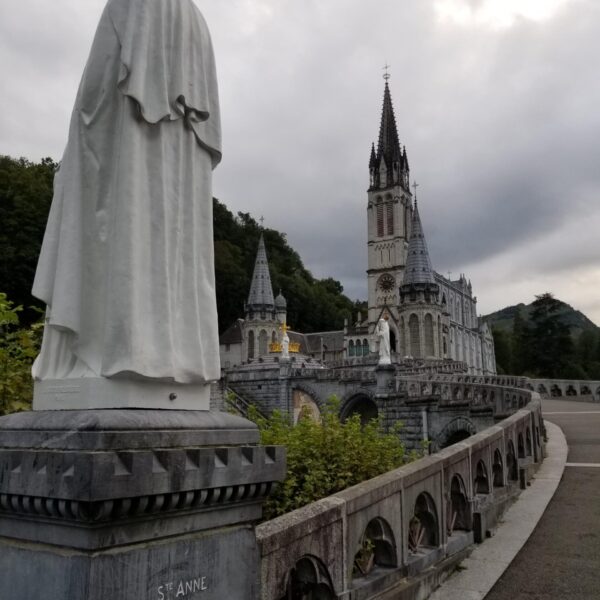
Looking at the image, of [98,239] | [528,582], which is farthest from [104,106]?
[528,582]

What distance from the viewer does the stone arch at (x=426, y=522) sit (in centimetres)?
512

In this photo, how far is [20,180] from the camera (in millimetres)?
48000

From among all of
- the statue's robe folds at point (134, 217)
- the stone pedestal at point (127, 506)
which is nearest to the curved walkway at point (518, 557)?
the stone pedestal at point (127, 506)

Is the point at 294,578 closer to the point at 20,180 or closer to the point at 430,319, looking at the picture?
the point at 20,180

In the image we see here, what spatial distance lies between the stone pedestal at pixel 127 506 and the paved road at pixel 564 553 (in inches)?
114

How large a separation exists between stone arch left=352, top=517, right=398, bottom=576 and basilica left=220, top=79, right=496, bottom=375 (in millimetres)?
49329

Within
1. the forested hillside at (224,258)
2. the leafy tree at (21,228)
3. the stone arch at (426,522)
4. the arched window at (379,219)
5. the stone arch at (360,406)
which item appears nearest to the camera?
the stone arch at (426,522)

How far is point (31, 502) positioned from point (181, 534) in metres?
0.61

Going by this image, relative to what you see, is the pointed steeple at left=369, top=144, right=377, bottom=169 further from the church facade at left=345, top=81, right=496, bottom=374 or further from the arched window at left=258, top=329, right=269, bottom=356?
the arched window at left=258, top=329, right=269, bottom=356

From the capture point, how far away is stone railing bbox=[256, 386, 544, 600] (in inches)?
135

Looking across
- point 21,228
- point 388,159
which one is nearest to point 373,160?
point 388,159

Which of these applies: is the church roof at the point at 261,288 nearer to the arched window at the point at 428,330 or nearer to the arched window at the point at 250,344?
the arched window at the point at 250,344

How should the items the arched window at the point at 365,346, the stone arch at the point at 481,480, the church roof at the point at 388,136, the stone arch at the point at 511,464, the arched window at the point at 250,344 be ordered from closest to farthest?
1. the stone arch at the point at 481,480
2. the stone arch at the point at 511,464
3. the arched window at the point at 250,344
4. the arched window at the point at 365,346
5. the church roof at the point at 388,136

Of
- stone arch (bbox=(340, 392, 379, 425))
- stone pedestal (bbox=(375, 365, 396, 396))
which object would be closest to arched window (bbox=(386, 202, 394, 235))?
stone arch (bbox=(340, 392, 379, 425))
